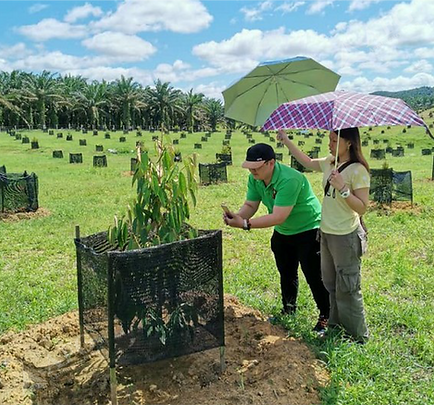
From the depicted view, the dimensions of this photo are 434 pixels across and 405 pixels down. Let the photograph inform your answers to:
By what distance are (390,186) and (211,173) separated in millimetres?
5872

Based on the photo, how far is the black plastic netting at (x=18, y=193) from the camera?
9195 mm

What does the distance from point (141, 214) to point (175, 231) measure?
0.84 ft

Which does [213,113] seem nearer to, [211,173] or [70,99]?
[70,99]

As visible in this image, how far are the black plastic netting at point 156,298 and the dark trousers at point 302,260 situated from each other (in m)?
0.88

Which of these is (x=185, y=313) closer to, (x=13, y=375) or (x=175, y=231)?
(x=175, y=231)

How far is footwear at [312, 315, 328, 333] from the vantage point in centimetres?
386

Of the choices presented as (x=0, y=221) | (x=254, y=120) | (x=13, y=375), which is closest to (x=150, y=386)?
(x=13, y=375)

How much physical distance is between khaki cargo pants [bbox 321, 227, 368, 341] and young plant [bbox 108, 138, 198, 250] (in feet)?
3.39

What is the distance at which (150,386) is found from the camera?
10.4 ft

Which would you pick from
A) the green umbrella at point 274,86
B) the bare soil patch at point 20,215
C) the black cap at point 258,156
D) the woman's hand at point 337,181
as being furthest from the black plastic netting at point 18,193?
the woman's hand at point 337,181

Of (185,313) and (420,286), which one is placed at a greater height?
(185,313)

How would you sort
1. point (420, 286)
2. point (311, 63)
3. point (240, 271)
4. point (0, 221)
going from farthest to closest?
point (0, 221) → point (240, 271) → point (420, 286) → point (311, 63)

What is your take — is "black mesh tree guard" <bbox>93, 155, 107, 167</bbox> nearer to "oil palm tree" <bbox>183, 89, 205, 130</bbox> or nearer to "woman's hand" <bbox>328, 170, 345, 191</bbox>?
"woman's hand" <bbox>328, 170, 345, 191</bbox>

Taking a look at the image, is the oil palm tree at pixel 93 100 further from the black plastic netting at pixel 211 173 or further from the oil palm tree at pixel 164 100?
the black plastic netting at pixel 211 173
